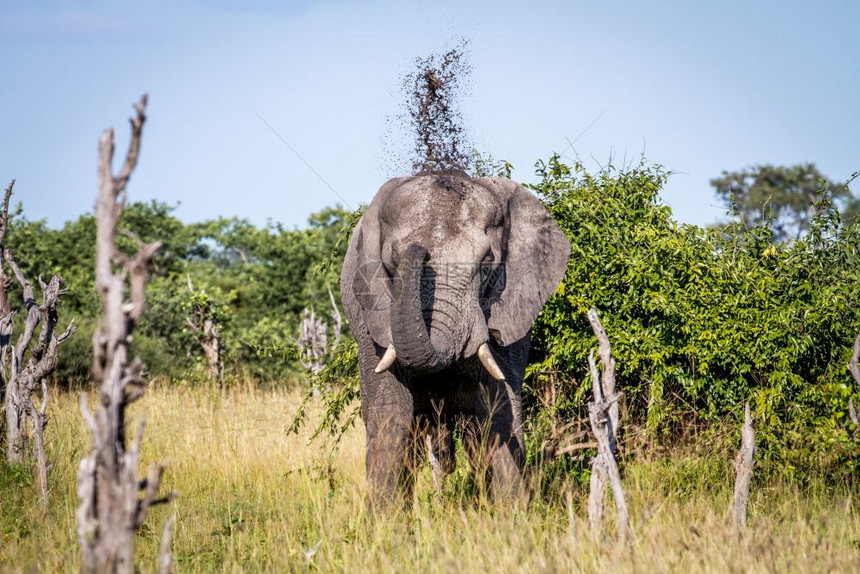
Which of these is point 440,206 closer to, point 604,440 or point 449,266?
point 449,266

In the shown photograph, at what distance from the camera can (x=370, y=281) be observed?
237 inches

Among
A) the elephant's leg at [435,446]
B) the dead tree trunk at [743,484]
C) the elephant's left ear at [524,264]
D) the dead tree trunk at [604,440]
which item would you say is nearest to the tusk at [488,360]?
the elephant's left ear at [524,264]

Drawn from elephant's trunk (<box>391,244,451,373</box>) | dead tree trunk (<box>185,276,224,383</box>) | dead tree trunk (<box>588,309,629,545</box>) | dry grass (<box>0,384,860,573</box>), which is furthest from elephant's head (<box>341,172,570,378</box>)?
dead tree trunk (<box>185,276,224,383</box>)

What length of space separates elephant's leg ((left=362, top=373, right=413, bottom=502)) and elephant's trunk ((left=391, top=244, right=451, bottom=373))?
28.7 inches

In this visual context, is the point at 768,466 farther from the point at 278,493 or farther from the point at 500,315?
the point at 278,493

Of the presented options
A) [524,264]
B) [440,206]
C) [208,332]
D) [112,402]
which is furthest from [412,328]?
[208,332]

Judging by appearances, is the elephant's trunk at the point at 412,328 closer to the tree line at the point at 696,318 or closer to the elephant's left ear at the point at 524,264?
the elephant's left ear at the point at 524,264

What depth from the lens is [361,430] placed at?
9.86 meters

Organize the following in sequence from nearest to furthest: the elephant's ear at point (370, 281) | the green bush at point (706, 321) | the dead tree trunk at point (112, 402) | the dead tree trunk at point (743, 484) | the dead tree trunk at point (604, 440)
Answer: the dead tree trunk at point (112, 402), the dead tree trunk at point (604, 440), the dead tree trunk at point (743, 484), the elephant's ear at point (370, 281), the green bush at point (706, 321)

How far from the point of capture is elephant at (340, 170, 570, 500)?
5.62 m

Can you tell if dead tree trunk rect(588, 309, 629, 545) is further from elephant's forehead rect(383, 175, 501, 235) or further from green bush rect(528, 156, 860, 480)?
green bush rect(528, 156, 860, 480)

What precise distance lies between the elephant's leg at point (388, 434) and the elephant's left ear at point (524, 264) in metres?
0.75

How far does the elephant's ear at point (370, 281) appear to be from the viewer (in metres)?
5.77

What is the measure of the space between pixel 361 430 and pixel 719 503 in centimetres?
428
